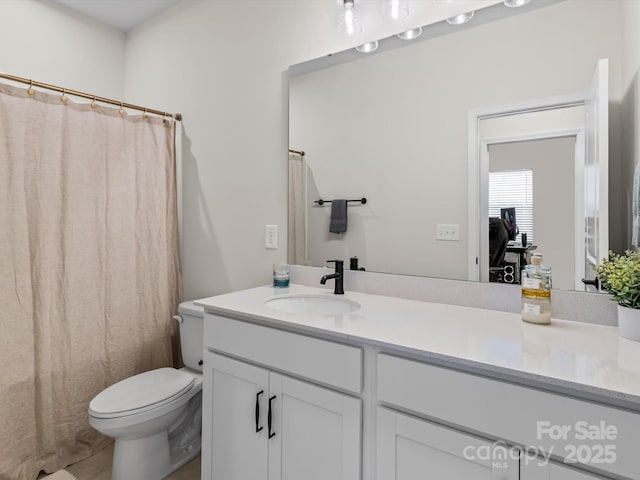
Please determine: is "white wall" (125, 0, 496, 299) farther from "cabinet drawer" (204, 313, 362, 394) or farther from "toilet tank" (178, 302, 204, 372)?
"cabinet drawer" (204, 313, 362, 394)

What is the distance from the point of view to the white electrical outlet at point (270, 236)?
1.87 metres

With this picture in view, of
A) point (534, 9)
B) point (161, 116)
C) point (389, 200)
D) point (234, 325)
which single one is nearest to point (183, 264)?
point (161, 116)

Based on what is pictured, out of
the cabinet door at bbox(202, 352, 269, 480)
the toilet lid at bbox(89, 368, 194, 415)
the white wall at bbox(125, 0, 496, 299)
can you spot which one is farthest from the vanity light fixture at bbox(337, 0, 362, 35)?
the toilet lid at bbox(89, 368, 194, 415)

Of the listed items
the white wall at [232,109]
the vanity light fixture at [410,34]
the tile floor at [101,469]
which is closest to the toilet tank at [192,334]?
the white wall at [232,109]

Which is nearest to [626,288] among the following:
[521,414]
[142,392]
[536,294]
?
[536,294]

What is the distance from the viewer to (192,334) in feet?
6.44

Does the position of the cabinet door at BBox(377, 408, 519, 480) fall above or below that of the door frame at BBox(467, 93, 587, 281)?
below

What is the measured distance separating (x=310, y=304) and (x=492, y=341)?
0.78 m

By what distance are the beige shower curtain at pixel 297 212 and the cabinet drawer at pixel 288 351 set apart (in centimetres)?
57

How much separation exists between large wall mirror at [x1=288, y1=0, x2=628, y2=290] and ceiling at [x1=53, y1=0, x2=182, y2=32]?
50.1 inches

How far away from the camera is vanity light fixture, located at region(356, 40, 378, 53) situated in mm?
1558

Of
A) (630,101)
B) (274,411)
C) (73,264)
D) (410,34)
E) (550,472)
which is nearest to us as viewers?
(550,472)

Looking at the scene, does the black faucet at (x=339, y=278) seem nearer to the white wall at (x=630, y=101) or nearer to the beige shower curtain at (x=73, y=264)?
the white wall at (x=630, y=101)

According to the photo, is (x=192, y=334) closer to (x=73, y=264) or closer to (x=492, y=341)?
(x=73, y=264)
